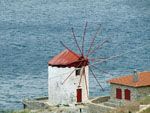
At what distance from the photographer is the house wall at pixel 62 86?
6800 cm

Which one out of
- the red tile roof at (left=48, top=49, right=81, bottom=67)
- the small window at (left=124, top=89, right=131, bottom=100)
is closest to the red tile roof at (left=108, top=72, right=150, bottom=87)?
the small window at (left=124, top=89, right=131, bottom=100)

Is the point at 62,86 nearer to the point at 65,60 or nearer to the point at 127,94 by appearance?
the point at 65,60

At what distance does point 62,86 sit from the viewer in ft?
223

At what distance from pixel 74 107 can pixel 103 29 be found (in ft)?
362

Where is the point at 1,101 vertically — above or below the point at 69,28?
below

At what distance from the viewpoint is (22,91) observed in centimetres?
9819

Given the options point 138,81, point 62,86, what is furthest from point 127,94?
point 62,86

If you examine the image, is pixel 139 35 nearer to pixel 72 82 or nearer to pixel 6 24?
pixel 6 24

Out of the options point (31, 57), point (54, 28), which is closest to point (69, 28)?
point (54, 28)

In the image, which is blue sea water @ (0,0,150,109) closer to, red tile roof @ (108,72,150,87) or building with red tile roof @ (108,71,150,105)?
building with red tile roof @ (108,71,150,105)

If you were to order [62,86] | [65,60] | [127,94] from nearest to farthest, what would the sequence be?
1. [127,94]
2. [62,86]
3. [65,60]

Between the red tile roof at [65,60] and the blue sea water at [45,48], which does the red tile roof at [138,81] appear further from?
the blue sea water at [45,48]

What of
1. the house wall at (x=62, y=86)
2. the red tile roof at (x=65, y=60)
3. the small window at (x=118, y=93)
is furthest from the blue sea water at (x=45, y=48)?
the small window at (x=118, y=93)

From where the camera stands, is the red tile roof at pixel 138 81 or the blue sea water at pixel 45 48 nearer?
the red tile roof at pixel 138 81
